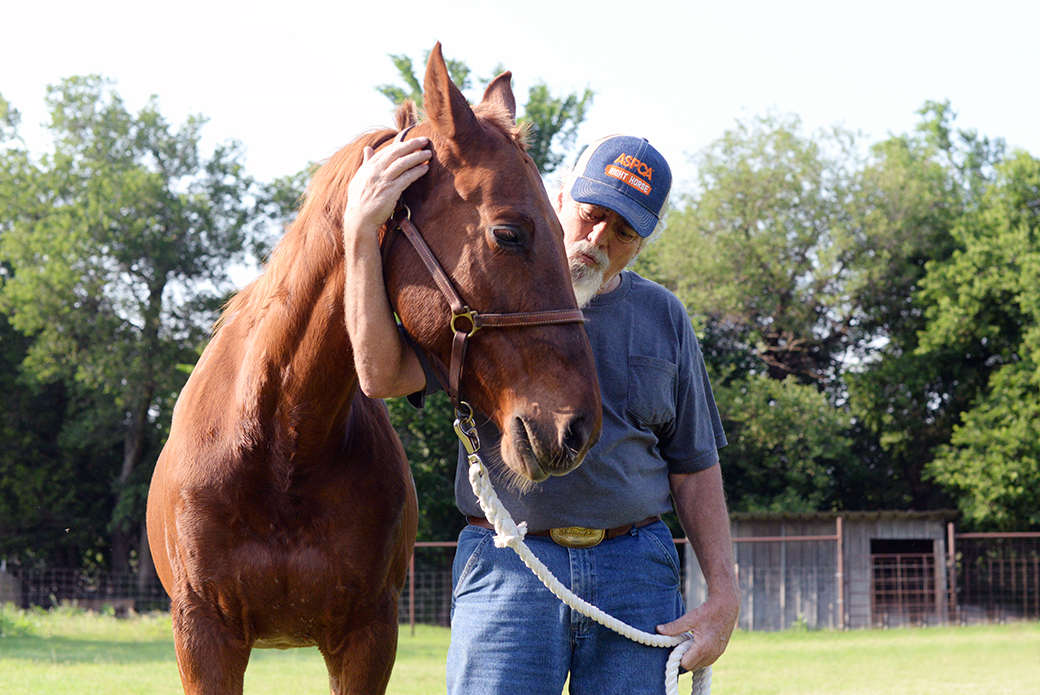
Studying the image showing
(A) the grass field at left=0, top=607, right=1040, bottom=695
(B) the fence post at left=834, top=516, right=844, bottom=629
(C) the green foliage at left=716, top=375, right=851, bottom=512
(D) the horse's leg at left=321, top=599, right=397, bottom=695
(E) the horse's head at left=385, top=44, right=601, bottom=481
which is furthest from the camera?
(C) the green foliage at left=716, top=375, right=851, bottom=512

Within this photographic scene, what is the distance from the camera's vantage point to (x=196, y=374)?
294 centimetres

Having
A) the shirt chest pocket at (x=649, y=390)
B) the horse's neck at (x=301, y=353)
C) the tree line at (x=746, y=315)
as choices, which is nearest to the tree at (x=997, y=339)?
the tree line at (x=746, y=315)

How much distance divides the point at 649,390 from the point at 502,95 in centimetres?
84

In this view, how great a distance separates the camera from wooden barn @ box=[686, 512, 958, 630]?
18.9m

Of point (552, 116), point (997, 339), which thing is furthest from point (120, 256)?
point (997, 339)

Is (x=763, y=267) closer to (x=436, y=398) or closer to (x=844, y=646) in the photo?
(x=436, y=398)

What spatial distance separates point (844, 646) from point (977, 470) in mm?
11519

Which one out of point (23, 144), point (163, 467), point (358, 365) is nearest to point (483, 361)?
point (358, 365)

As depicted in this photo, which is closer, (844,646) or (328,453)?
(328,453)

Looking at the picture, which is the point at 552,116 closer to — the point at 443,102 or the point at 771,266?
the point at 771,266

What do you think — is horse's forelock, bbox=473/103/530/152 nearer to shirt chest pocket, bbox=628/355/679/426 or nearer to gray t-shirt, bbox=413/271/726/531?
gray t-shirt, bbox=413/271/726/531

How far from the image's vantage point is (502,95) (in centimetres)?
231

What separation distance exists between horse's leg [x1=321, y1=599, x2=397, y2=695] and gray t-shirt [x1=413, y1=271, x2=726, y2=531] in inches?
23.4

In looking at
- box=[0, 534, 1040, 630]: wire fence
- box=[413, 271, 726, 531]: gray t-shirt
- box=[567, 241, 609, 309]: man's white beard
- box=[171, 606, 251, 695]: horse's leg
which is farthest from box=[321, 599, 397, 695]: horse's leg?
box=[0, 534, 1040, 630]: wire fence
